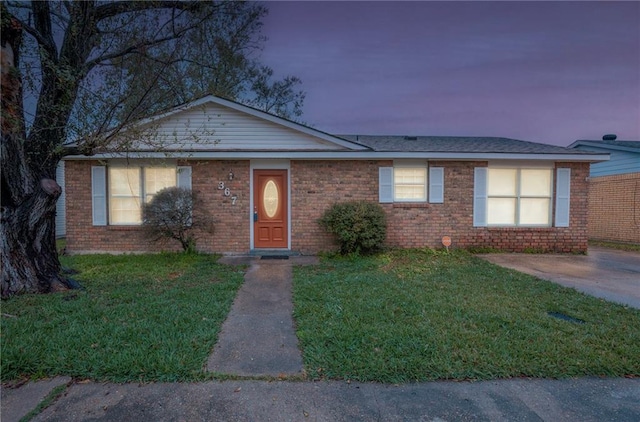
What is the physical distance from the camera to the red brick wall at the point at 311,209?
8.76 metres

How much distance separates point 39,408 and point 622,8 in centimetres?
1500

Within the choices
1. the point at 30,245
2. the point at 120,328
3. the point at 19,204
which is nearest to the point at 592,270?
the point at 120,328

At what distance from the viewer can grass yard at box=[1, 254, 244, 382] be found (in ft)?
9.11

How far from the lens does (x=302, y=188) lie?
8828 mm

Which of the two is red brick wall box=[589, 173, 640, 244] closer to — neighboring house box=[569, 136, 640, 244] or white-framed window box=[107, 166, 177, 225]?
neighboring house box=[569, 136, 640, 244]

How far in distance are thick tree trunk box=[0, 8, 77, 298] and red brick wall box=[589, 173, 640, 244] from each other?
677 inches

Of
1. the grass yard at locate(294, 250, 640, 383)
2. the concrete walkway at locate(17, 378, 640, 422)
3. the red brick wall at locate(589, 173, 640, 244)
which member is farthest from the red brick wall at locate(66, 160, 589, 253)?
the concrete walkway at locate(17, 378, 640, 422)

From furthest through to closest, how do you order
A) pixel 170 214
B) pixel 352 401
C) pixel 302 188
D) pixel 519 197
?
pixel 519 197 → pixel 302 188 → pixel 170 214 → pixel 352 401

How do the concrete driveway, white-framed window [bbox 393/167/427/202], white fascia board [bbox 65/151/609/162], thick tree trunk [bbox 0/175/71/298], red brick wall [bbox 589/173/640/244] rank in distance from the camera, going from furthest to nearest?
red brick wall [bbox 589/173/640/244]
white-framed window [bbox 393/167/427/202]
white fascia board [bbox 65/151/609/162]
the concrete driveway
thick tree trunk [bbox 0/175/71/298]

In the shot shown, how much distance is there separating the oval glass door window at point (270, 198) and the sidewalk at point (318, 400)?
6172 mm

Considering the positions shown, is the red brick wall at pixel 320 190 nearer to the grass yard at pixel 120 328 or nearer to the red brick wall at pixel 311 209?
the red brick wall at pixel 311 209

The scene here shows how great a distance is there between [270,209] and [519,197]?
7319 millimetres

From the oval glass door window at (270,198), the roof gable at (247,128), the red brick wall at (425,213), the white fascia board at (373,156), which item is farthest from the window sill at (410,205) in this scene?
the oval glass door window at (270,198)

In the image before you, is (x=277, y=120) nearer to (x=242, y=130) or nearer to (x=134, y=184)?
(x=242, y=130)
